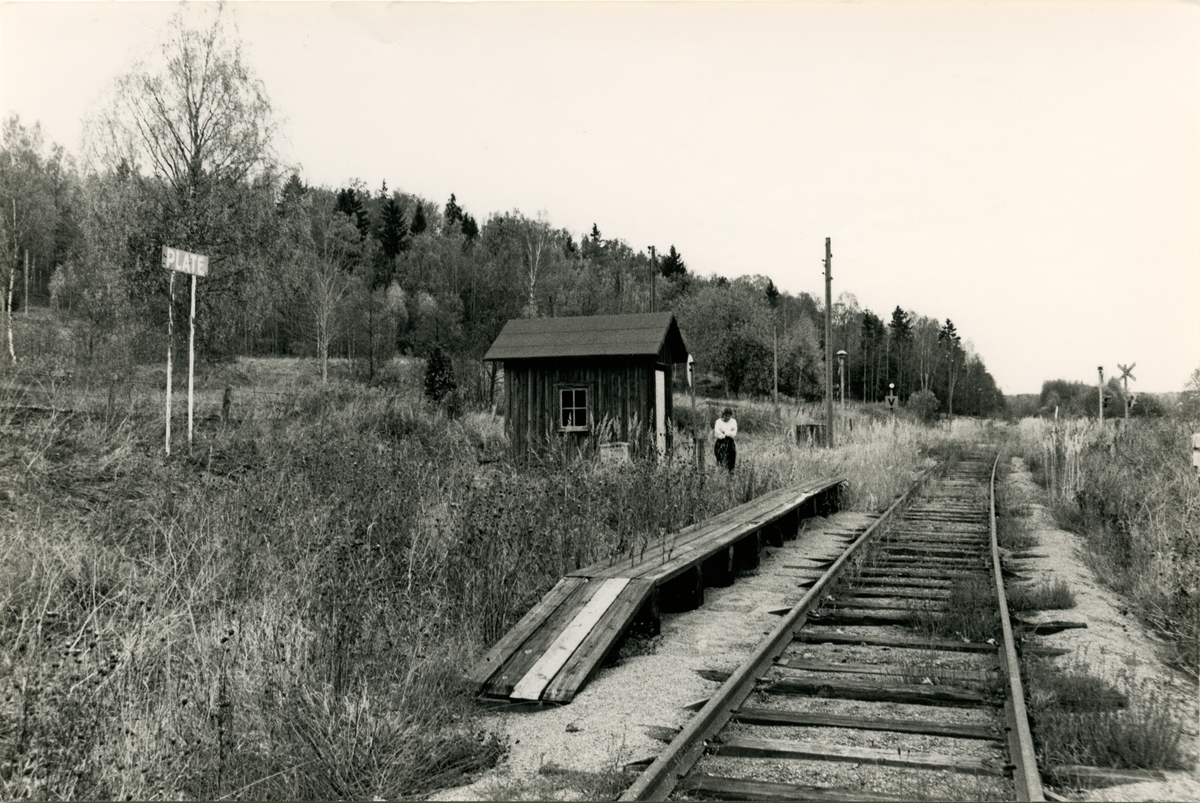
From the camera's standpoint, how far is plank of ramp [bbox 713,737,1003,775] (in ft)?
12.2

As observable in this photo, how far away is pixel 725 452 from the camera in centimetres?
1666

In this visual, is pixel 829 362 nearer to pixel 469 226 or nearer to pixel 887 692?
pixel 887 692

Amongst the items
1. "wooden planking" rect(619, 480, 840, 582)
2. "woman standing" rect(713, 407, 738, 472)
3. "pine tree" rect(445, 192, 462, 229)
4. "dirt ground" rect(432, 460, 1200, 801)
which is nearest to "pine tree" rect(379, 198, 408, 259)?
"pine tree" rect(445, 192, 462, 229)

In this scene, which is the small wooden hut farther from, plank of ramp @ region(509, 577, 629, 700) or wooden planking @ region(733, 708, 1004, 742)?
wooden planking @ region(733, 708, 1004, 742)

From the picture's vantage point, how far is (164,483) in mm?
8484

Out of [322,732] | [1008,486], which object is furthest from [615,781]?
[1008,486]

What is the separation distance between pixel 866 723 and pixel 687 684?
3.85 ft

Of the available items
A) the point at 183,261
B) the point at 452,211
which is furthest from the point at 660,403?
the point at 452,211

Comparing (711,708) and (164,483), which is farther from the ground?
(164,483)

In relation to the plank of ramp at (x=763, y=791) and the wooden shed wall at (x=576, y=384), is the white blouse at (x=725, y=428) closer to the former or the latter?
the wooden shed wall at (x=576, y=384)

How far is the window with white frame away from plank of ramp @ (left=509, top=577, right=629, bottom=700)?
55.7ft

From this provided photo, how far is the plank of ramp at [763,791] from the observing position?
3387mm

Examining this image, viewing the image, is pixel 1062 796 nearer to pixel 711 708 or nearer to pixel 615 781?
pixel 711 708

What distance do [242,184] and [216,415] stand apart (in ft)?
24.2
